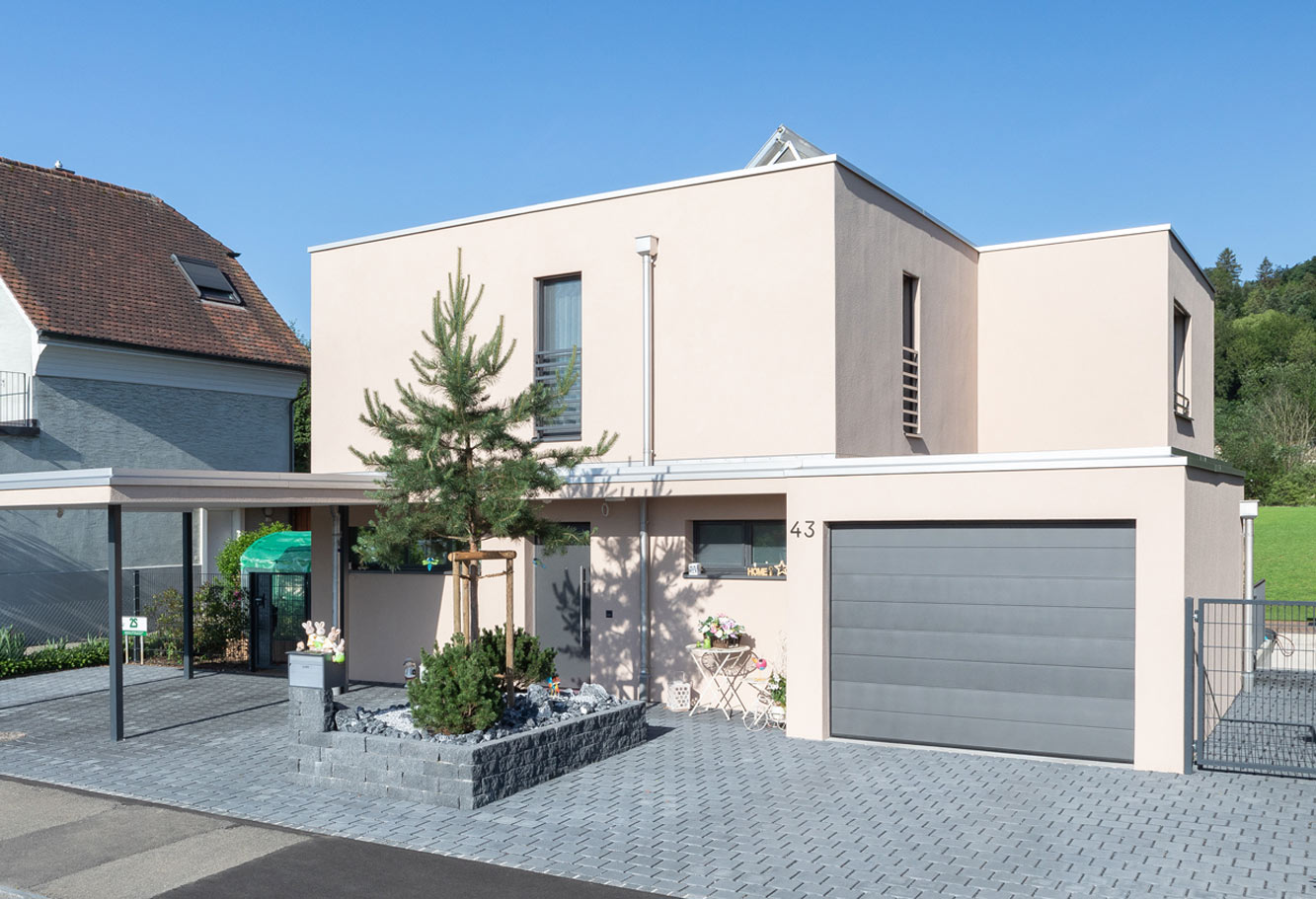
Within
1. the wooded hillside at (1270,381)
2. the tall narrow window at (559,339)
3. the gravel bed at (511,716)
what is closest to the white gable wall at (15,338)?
the tall narrow window at (559,339)

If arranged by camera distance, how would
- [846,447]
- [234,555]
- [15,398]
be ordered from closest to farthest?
[846,447]
[15,398]
[234,555]

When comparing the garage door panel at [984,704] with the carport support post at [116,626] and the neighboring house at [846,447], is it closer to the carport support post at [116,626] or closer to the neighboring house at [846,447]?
the neighboring house at [846,447]

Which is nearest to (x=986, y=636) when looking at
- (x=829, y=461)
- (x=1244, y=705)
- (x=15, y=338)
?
(x=829, y=461)

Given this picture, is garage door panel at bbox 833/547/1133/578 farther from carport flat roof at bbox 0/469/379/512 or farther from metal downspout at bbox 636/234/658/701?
carport flat roof at bbox 0/469/379/512

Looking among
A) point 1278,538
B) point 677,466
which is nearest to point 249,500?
point 677,466

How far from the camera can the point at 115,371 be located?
69.2 ft

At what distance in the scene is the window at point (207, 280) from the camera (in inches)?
949

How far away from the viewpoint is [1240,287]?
95.1 metres

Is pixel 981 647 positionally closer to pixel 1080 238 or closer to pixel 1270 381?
pixel 1080 238

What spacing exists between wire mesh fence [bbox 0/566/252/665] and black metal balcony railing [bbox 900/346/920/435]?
38.0 feet

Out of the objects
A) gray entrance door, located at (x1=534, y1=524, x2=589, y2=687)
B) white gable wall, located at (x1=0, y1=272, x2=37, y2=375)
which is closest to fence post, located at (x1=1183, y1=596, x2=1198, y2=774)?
gray entrance door, located at (x1=534, y1=524, x2=589, y2=687)

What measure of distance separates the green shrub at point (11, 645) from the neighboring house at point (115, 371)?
1.31 metres

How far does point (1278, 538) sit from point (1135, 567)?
3110 cm

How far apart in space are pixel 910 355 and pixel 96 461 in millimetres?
15039
